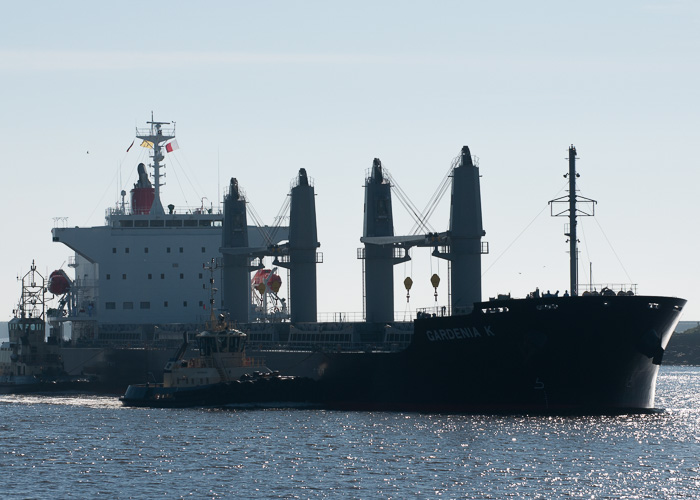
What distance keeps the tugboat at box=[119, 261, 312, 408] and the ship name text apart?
7726mm

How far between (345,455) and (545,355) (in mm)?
11738

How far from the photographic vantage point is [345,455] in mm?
38562

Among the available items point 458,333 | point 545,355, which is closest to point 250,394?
point 458,333

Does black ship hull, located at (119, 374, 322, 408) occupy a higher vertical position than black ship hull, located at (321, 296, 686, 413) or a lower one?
lower

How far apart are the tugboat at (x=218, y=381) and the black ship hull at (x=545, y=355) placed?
7.24 m

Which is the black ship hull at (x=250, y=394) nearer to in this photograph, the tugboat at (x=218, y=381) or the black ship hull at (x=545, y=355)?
the tugboat at (x=218, y=381)

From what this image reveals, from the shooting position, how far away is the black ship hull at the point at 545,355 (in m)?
46.3

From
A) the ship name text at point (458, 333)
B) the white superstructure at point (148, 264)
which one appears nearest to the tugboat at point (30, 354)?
the white superstructure at point (148, 264)

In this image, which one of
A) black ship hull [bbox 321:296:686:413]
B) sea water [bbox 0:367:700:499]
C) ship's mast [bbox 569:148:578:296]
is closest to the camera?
sea water [bbox 0:367:700:499]

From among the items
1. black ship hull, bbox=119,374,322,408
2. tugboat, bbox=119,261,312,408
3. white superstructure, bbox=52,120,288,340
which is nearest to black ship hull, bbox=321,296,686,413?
black ship hull, bbox=119,374,322,408

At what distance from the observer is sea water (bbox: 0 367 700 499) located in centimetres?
3325

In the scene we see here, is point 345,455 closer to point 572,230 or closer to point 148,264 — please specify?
point 572,230

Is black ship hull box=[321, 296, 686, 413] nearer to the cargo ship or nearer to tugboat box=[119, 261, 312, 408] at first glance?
the cargo ship

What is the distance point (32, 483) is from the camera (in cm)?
3478
